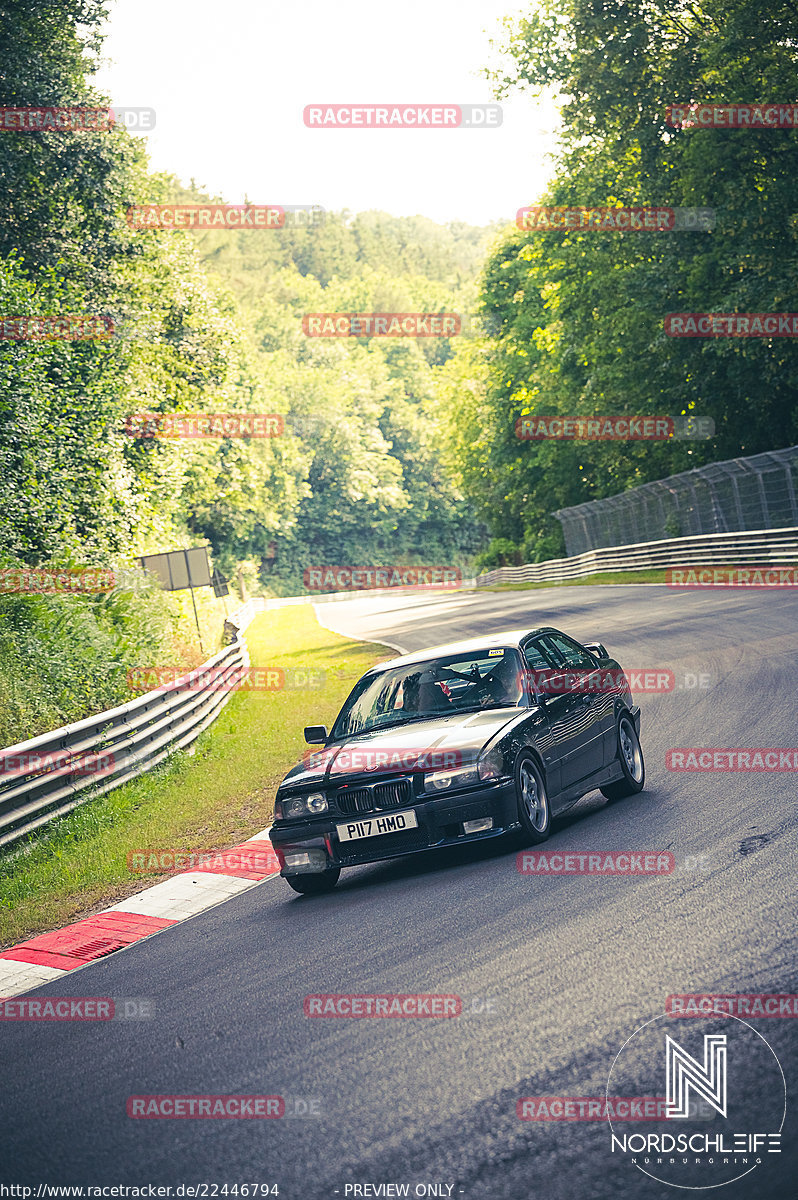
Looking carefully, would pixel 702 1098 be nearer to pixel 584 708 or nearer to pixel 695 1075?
pixel 695 1075

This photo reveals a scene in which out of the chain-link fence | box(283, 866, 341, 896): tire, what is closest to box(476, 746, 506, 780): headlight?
box(283, 866, 341, 896): tire

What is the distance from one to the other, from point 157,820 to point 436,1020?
25.3 feet

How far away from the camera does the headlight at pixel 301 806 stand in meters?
8.13

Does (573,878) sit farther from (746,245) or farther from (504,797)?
(746,245)

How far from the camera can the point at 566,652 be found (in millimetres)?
10117

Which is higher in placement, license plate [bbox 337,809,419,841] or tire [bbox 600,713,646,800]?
license plate [bbox 337,809,419,841]

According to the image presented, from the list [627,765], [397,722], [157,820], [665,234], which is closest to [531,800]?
[397,722]

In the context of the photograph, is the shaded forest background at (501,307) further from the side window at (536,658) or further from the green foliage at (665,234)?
the side window at (536,658)

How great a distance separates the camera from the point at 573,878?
7121mm

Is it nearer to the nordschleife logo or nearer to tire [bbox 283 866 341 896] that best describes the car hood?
tire [bbox 283 866 341 896]

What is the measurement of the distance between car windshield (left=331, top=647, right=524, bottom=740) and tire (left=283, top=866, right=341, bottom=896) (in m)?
1.16

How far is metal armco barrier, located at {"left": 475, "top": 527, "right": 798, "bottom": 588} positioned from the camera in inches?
1235

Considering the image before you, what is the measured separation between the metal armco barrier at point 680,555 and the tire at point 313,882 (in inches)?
921

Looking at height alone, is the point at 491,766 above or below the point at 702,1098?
above
